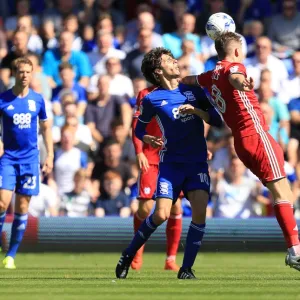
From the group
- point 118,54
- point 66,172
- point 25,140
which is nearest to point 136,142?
point 25,140

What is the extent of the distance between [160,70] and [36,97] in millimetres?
2756

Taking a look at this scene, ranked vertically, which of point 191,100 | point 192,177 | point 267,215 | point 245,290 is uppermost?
point 191,100

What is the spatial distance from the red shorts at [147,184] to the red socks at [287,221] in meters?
2.58

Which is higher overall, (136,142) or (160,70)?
(160,70)

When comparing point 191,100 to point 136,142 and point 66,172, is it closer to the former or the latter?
point 136,142

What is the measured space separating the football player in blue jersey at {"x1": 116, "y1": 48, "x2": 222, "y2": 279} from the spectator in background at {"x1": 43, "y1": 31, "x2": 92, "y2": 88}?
7.87 metres

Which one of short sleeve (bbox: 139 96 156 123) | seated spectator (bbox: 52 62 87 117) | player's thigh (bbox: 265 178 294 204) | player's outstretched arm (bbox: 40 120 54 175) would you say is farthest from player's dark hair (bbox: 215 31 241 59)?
seated spectator (bbox: 52 62 87 117)

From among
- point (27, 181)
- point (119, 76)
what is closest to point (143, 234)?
point (27, 181)

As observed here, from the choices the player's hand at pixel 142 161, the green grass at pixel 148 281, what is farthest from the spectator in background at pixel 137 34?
the player's hand at pixel 142 161

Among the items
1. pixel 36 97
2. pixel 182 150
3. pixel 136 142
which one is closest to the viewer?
pixel 182 150

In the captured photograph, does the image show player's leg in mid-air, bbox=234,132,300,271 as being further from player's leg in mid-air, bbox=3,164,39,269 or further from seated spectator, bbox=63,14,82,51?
seated spectator, bbox=63,14,82,51

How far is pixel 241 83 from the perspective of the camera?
376 inches

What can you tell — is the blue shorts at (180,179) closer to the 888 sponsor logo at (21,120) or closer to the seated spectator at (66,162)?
the 888 sponsor logo at (21,120)

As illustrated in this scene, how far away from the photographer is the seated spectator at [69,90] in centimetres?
1756
